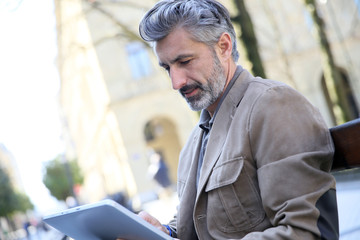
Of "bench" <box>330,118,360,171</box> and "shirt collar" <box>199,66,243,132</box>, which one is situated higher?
"shirt collar" <box>199,66,243,132</box>

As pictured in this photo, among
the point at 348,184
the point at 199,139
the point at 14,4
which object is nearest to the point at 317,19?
the point at 14,4

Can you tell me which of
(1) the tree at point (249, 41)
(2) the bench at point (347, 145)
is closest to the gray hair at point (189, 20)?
(2) the bench at point (347, 145)

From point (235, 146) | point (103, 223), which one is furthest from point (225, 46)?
point (103, 223)

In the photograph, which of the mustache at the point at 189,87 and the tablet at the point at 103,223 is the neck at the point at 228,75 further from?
the tablet at the point at 103,223

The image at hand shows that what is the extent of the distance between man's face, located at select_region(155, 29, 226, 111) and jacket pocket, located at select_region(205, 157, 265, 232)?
403 millimetres

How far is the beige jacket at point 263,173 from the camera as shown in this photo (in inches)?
66.9

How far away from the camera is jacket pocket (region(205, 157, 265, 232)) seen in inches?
74.5

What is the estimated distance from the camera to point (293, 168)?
67.8 inches

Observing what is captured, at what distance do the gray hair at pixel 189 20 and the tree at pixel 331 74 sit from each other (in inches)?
304

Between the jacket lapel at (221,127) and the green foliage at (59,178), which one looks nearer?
the jacket lapel at (221,127)

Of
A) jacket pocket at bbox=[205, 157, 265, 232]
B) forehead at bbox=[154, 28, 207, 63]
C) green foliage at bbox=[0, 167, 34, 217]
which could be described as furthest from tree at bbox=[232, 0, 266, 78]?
green foliage at bbox=[0, 167, 34, 217]

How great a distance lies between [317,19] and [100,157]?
2404 cm

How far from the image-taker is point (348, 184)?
3.70 metres

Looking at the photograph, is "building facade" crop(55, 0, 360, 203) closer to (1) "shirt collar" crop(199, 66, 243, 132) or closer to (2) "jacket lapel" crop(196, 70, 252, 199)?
(1) "shirt collar" crop(199, 66, 243, 132)
